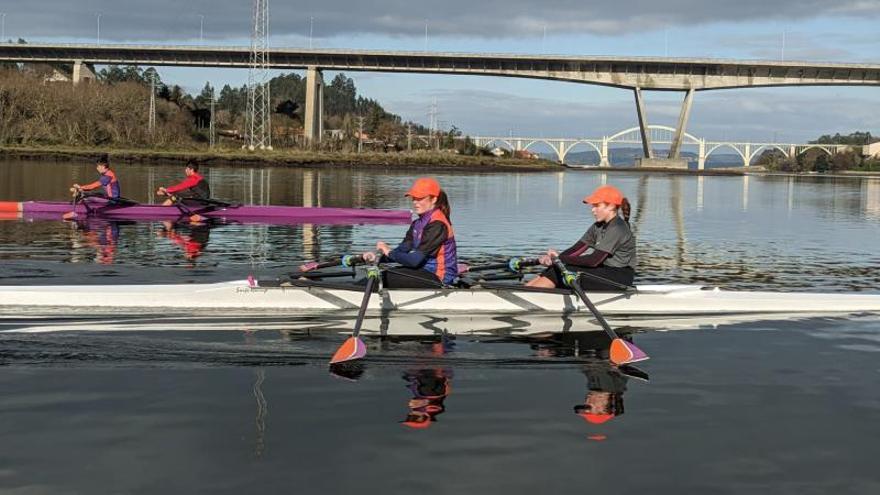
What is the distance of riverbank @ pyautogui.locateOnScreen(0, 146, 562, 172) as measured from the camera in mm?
87000

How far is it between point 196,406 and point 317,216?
20360 mm

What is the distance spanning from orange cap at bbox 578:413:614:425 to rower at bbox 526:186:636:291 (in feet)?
12.1

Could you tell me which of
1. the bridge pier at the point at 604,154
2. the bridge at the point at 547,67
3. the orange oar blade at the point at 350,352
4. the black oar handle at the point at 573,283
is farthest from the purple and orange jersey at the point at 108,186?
the bridge pier at the point at 604,154

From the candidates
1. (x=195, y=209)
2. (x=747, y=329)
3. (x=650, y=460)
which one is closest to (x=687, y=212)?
(x=195, y=209)

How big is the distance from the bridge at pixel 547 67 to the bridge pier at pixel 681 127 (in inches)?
5.3

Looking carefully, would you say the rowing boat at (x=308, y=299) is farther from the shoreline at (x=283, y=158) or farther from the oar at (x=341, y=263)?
the shoreline at (x=283, y=158)

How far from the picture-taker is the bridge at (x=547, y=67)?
4678 inches

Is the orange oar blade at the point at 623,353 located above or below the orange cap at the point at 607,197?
below

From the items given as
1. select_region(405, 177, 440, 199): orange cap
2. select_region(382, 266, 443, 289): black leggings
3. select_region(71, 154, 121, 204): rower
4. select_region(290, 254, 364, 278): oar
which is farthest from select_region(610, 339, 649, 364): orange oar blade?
select_region(71, 154, 121, 204): rower

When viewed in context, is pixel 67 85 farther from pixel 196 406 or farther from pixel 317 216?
pixel 196 406

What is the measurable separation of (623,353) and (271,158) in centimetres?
9041

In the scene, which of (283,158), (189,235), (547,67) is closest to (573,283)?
(189,235)

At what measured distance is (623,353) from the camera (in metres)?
10.0

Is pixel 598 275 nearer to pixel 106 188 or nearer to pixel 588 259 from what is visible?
pixel 588 259
